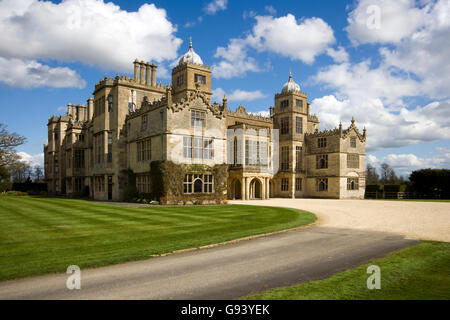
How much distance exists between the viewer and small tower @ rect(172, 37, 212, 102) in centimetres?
3688

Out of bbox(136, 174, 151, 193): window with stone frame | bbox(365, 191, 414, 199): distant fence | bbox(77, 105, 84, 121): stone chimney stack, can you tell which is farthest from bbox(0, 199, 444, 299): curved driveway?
bbox(77, 105, 84, 121): stone chimney stack

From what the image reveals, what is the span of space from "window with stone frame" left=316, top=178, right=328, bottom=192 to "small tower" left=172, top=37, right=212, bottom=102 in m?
20.4

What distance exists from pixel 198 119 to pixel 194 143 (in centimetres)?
243

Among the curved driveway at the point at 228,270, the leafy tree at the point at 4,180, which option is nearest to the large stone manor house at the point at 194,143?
the leafy tree at the point at 4,180

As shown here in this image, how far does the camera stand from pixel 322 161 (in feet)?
152

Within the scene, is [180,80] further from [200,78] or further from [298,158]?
[298,158]

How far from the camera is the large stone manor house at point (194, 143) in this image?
102 ft

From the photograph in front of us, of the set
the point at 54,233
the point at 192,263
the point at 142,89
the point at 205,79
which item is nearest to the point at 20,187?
the point at 142,89

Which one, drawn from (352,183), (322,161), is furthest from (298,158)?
(352,183)

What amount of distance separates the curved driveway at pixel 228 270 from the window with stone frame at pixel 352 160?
109 ft

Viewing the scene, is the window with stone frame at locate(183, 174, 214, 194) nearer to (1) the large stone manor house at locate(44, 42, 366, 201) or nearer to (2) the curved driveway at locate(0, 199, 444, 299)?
(1) the large stone manor house at locate(44, 42, 366, 201)
